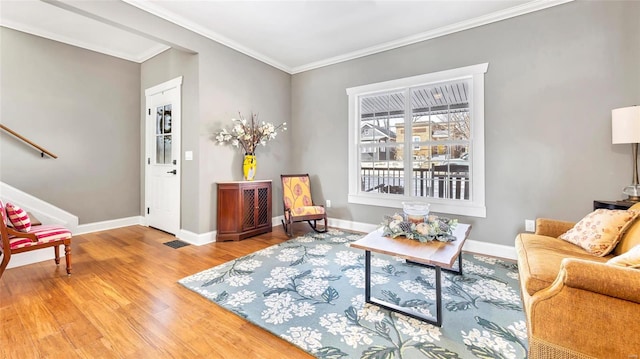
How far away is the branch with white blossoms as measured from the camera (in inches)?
148

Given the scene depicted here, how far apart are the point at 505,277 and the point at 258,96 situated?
3.99 metres

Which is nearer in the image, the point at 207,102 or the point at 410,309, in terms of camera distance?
the point at 410,309

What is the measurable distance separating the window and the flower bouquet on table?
128 centimetres

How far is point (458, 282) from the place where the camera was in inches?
92.9

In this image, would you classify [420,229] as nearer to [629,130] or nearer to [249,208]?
[629,130]

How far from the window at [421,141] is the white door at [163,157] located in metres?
2.61

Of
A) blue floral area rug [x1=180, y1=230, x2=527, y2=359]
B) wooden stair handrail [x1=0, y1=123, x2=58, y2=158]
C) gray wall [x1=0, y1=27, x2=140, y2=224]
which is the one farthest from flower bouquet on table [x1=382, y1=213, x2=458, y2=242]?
wooden stair handrail [x1=0, y1=123, x2=58, y2=158]

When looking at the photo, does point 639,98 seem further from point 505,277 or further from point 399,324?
point 399,324

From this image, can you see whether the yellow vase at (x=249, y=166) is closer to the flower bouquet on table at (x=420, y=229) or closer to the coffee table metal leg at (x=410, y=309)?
the flower bouquet on table at (x=420, y=229)

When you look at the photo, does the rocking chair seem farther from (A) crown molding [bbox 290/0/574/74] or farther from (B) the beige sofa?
(B) the beige sofa

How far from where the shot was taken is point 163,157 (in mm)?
4180

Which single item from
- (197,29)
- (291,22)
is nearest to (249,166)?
(197,29)

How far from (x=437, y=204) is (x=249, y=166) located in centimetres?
270

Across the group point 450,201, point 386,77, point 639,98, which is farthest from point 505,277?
point 386,77
